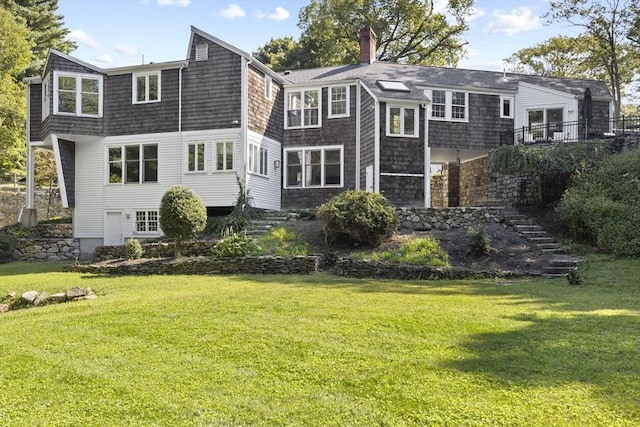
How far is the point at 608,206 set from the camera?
582 inches

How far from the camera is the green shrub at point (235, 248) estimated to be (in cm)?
1419

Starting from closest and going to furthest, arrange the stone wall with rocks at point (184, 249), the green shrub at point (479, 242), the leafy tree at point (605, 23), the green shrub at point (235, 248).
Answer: the green shrub at point (479, 242) < the green shrub at point (235, 248) < the stone wall with rocks at point (184, 249) < the leafy tree at point (605, 23)

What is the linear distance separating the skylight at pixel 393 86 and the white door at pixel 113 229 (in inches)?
464

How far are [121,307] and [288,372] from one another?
4496 millimetres

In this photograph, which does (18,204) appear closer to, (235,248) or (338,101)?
(338,101)

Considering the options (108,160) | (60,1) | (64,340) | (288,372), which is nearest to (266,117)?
(108,160)

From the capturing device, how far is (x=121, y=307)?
335 inches

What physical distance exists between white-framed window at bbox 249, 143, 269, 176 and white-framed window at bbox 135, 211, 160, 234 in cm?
430

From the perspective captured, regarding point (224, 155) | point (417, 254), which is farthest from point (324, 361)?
point (224, 155)

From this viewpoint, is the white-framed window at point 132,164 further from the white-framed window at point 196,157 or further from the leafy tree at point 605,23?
the leafy tree at point 605,23

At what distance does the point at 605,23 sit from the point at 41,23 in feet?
126

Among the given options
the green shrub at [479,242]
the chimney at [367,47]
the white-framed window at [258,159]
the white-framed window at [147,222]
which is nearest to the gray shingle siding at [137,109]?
the white-framed window at [258,159]

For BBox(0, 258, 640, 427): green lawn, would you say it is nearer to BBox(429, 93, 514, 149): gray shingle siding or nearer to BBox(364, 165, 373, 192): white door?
BBox(364, 165, 373, 192): white door

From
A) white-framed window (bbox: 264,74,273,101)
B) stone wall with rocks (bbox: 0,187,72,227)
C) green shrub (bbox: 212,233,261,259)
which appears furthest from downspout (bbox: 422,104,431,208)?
stone wall with rocks (bbox: 0,187,72,227)
